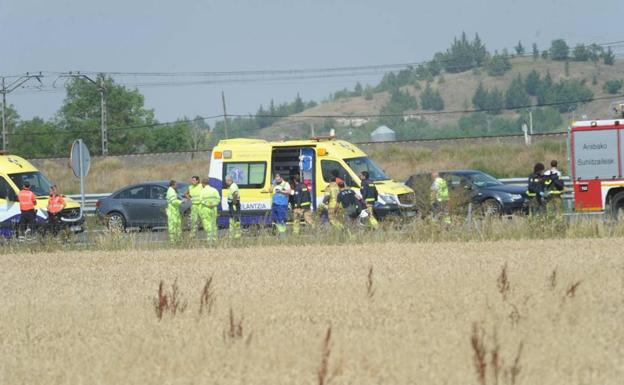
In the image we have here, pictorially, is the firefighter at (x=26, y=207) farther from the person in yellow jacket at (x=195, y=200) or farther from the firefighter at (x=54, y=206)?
the person in yellow jacket at (x=195, y=200)

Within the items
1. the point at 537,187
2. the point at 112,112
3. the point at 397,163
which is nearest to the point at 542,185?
the point at 537,187

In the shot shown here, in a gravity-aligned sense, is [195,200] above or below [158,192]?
above

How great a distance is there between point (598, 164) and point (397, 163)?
33.1 metres

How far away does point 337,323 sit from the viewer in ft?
32.2

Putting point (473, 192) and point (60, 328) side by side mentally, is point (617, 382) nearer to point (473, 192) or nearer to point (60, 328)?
point (60, 328)

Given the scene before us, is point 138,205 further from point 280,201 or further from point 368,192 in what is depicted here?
point 368,192

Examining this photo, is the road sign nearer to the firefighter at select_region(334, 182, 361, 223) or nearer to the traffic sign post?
the traffic sign post

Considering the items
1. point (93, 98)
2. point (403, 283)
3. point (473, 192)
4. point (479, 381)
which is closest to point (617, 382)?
point (479, 381)

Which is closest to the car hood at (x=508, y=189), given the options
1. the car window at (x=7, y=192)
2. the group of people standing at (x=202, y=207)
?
the group of people standing at (x=202, y=207)

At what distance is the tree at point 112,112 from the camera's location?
110 meters

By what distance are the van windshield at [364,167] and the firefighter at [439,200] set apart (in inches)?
50.8

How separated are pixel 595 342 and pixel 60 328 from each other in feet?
15.4

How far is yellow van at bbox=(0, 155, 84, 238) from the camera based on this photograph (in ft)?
96.3

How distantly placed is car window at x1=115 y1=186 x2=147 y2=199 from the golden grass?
23365 mm
